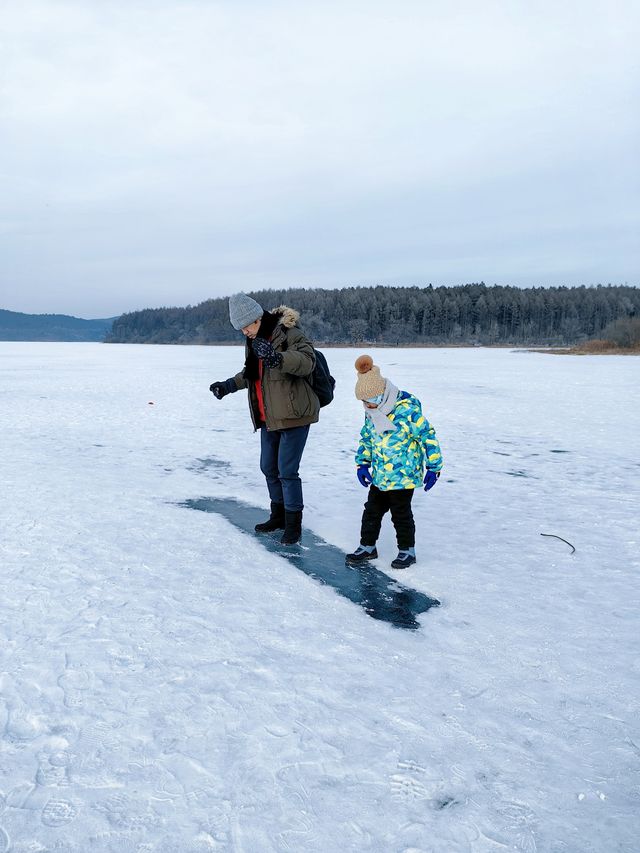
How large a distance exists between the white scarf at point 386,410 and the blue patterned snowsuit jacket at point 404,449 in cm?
3

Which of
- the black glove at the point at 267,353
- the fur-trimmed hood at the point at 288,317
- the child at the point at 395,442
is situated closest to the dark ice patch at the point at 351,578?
the child at the point at 395,442

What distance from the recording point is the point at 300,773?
6.87 ft

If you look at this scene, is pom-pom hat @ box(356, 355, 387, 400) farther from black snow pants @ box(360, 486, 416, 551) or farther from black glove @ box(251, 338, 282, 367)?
black snow pants @ box(360, 486, 416, 551)

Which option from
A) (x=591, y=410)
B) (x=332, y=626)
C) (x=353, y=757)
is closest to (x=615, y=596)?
(x=332, y=626)

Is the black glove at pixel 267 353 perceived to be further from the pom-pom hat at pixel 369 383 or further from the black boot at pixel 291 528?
the black boot at pixel 291 528

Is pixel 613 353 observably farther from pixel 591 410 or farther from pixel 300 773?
pixel 300 773

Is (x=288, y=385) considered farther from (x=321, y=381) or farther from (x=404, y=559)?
(x=404, y=559)

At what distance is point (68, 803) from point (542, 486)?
18.0 feet

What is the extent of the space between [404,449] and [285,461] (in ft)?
3.08

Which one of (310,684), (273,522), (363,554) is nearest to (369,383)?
(363,554)

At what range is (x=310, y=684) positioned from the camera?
2654 mm

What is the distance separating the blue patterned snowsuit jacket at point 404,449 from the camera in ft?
12.8

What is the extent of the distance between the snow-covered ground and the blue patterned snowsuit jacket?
26.7 inches

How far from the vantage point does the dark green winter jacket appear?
4.16 meters
